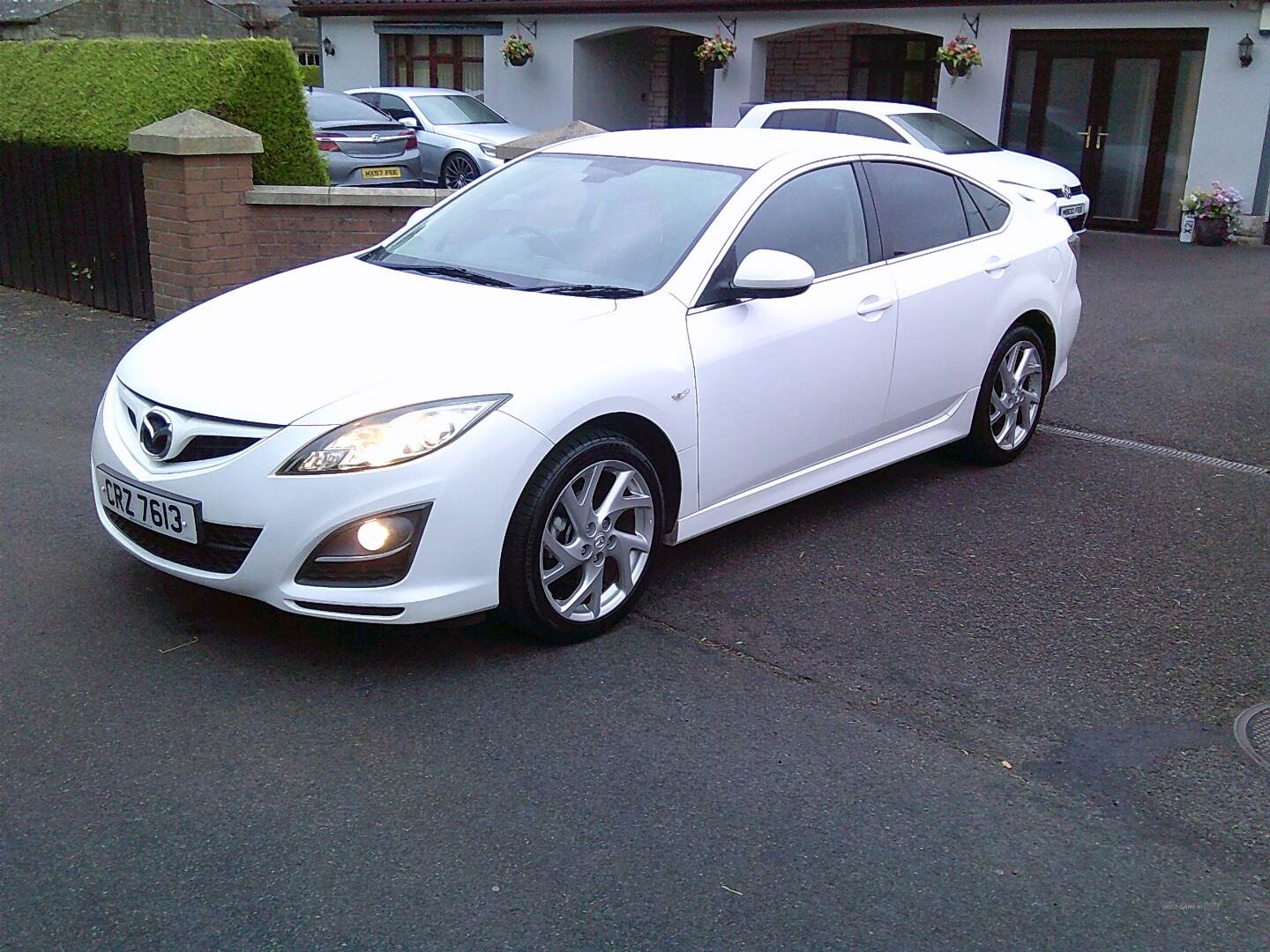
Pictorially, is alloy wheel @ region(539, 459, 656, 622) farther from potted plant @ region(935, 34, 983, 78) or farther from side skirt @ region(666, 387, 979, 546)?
potted plant @ region(935, 34, 983, 78)

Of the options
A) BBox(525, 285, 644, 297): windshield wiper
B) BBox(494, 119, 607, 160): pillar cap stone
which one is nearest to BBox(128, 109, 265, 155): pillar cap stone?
BBox(494, 119, 607, 160): pillar cap stone

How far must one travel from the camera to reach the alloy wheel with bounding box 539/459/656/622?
4.40 metres

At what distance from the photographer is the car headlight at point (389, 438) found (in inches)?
157

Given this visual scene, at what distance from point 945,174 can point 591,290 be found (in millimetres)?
2283

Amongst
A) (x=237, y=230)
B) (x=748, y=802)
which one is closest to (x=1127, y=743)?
(x=748, y=802)

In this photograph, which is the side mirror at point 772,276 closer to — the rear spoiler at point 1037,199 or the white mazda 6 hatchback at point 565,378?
the white mazda 6 hatchback at point 565,378

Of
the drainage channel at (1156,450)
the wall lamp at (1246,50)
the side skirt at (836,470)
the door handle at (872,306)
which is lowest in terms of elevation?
the drainage channel at (1156,450)

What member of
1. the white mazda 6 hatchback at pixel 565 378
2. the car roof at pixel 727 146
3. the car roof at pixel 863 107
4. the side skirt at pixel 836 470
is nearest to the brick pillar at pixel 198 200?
the white mazda 6 hatchback at pixel 565 378

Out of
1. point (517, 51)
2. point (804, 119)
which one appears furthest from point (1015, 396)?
point (517, 51)

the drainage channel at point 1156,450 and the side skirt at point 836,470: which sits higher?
the side skirt at point 836,470

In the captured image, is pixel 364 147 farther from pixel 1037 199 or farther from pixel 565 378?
pixel 565 378

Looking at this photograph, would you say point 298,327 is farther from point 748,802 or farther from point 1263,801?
point 1263,801

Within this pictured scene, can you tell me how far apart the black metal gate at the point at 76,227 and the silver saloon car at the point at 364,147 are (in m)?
4.69

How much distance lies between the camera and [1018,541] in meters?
5.70
